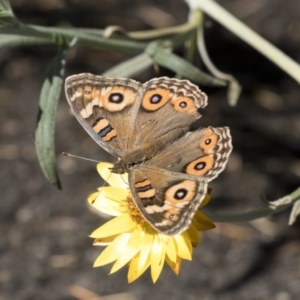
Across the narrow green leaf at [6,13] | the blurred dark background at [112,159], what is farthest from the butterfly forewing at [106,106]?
the blurred dark background at [112,159]

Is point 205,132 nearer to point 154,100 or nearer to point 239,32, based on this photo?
point 154,100

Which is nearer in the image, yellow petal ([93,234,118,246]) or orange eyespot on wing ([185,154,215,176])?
orange eyespot on wing ([185,154,215,176])

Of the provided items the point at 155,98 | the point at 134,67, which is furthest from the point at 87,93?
the point at 134,67

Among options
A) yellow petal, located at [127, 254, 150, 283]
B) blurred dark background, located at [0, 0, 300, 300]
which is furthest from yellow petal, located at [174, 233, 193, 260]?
blurred dark background, located at [0, 0, 300, 300]

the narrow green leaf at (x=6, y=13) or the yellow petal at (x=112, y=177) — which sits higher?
the narrow green leaf at (x=6, y=13)

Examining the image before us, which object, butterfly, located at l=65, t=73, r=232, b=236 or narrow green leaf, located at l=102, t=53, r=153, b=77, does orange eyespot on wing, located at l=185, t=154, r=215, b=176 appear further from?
narrow green leaf, located at l=102, t=53, r=153, b=77

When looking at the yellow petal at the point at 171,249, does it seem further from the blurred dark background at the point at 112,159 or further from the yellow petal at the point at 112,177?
the blurred dark background at the point at 112,159
